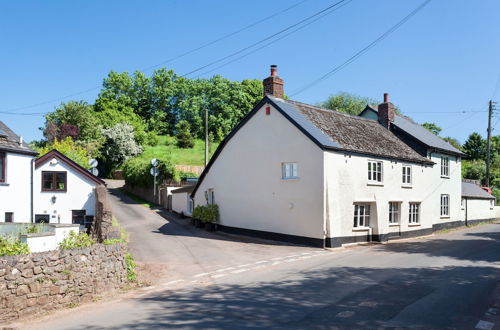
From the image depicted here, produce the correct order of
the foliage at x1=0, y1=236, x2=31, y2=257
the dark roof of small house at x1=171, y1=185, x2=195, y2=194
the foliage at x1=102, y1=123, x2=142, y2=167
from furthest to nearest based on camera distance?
the foliage at x1=102, y1=123, x2=142, y2=167 < the dark roof of small house at x1=171, y1=185, x2=195, y2=194 < the foliage at x1=0, y1=236, x2=31, y2=257

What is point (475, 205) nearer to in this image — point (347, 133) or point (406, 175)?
point (406, 175)

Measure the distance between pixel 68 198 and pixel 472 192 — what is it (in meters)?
34.0

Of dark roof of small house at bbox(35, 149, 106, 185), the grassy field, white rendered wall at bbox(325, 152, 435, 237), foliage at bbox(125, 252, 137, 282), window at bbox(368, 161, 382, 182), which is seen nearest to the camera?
foliage at bbox(125, 252, 137, 282)

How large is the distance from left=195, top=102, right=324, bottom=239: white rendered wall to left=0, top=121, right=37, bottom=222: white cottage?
11479mm

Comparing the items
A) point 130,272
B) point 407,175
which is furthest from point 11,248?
point 407,175

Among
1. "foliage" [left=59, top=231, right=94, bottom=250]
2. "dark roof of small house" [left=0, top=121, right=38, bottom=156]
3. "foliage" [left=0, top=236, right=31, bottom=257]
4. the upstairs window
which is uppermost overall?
"dark roof of small house" [left=0, top=121, right=38, bottom=156]

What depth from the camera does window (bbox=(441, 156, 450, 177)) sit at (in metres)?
30.1

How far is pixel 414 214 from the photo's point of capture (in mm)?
26453

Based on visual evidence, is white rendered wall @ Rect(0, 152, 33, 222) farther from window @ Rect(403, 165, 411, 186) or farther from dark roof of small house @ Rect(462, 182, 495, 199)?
dark roof of small house @ Rect(462, 182, 495, 199)

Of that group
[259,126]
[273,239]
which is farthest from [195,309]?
[259,126]

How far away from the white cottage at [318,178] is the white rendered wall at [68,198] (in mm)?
7986

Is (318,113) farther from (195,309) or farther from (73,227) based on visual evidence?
(195,309)

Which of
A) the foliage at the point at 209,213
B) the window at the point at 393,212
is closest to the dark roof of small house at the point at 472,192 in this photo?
the window at the point at 393,212

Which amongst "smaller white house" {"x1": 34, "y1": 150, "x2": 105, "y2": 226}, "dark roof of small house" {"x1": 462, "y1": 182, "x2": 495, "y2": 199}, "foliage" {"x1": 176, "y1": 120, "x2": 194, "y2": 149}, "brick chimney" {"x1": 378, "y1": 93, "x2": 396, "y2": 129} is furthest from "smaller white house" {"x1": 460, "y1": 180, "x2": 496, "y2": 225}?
"foliage" {"x1": 176, "y1": 120, "x2": 194, "y2": 149}
